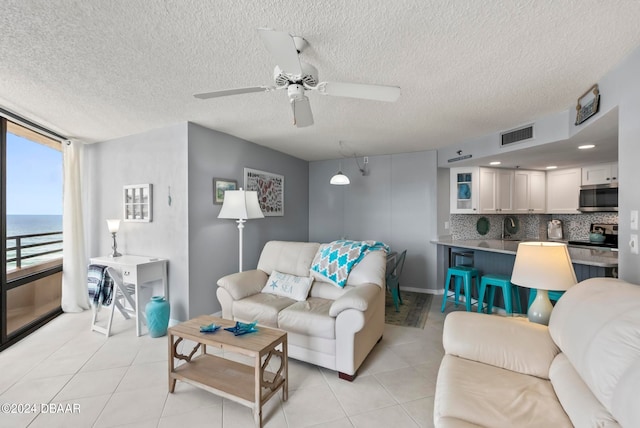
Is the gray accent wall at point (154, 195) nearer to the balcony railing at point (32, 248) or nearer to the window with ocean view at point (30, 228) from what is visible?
the window with ocean view at point (30, 228)

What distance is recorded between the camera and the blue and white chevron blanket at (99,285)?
124 inches

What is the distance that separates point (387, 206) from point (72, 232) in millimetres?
4652

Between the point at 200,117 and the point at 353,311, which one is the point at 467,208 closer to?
the point at 353,311

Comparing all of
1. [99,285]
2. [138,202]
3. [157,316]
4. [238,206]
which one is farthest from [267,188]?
[99,285]

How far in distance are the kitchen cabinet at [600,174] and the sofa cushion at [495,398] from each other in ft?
14.0

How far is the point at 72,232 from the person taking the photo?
364cm

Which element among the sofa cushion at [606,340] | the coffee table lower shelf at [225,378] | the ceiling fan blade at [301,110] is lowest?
the coffee table lower shelf at [225,378]

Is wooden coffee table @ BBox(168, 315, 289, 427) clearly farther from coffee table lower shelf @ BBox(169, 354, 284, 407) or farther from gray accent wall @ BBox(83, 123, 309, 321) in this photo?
gray accent wall @ BBox(83, 123, 309, 321)

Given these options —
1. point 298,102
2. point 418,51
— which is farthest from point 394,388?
point 418,51

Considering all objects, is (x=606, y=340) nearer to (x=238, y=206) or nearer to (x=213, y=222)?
(x=238, y=206)

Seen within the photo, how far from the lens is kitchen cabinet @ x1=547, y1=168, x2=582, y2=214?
15.0 feet

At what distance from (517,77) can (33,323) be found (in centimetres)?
535

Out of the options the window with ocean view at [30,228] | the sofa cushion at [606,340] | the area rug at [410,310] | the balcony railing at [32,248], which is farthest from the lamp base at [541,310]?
the balcony railing at [32,248]

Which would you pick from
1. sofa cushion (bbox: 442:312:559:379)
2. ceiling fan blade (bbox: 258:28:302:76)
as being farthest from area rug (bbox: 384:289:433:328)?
ceiling fan blade (bbox: 258:28:302:76)
